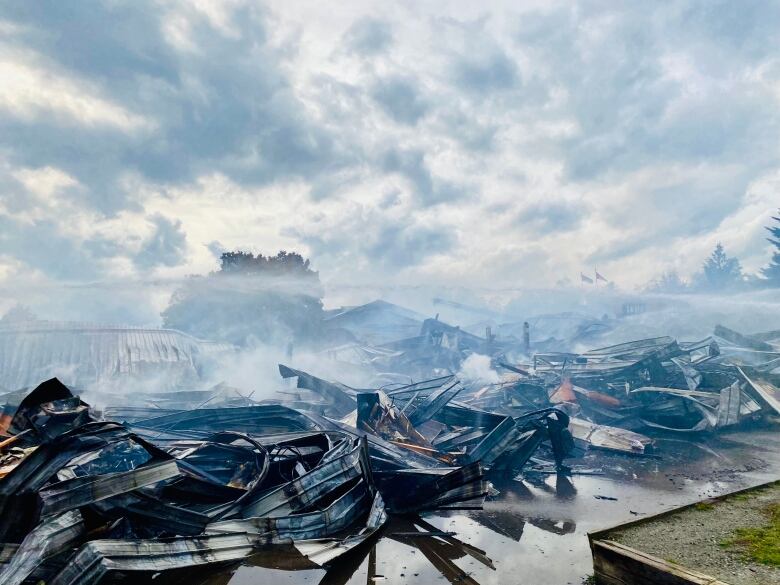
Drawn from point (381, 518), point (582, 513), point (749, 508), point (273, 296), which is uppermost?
point (273, 296)

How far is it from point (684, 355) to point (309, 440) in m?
15.5

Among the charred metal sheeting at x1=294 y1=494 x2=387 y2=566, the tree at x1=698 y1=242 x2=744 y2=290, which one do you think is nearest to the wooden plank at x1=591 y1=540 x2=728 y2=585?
the charred metal sheeting at x1=294 y1=494 x2=387 y2=566

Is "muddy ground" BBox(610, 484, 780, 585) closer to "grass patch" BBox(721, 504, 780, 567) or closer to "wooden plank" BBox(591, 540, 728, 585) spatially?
"grass patch" BBox(721, 504, 780, 567)

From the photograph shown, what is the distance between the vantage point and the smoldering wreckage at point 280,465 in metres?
4.24

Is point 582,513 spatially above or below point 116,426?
below

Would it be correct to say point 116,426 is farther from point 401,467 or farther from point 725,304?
point 725,304

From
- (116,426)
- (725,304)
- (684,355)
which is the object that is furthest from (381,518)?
(725,304)

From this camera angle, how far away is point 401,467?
760 cm

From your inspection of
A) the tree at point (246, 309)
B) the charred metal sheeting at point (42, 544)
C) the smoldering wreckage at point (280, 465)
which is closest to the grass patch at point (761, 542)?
the smoldering wreckage at point (280, 465)

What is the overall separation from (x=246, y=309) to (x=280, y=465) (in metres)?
28.5

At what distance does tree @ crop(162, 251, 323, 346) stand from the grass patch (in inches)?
1144

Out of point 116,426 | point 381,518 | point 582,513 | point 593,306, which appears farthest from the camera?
point 593,306

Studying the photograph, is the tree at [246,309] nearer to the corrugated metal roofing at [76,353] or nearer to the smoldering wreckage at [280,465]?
the corrugated metal roofing at [76,353]

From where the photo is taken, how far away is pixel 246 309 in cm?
3378
